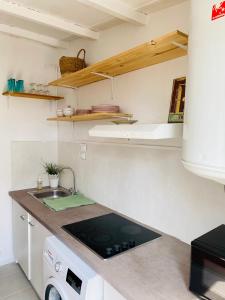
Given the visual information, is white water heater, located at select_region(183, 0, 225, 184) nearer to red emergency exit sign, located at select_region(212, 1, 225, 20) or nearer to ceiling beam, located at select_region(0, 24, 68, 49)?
red emergency exit sign, located at select_region(212, 1, 225, 20)

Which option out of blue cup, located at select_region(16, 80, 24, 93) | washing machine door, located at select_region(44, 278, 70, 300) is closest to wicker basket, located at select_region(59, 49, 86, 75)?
blue cup, located at select_region(16, 80, 24, 93)

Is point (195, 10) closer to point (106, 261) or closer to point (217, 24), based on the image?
point (217, 24)

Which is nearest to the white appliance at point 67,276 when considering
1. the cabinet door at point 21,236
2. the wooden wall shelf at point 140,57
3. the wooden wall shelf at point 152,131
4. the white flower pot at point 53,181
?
the cabinet door at point 21,236

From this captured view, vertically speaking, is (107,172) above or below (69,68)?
below

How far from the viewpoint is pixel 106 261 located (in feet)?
4.17

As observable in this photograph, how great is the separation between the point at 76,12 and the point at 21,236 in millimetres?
2064

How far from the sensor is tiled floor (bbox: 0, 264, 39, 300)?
213cm

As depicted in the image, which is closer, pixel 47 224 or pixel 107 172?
pixel 47 224

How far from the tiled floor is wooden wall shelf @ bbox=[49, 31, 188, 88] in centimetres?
198

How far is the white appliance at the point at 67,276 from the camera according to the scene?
3.95 feet

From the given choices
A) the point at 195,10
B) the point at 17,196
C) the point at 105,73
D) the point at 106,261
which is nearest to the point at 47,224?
the point at 106,261

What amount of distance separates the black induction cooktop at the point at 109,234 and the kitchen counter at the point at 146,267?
1.7 inches

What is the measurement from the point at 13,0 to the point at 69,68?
0.61m

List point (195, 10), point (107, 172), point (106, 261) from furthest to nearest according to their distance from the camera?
1. point (107, 172)
2. point (106, 261)
3. point (195, 10)
